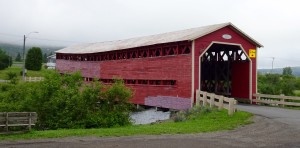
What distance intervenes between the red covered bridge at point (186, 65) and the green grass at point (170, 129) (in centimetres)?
547

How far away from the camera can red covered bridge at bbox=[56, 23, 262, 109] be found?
74.6 feet

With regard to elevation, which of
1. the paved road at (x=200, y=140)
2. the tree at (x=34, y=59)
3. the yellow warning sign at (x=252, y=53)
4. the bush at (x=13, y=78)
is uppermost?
the tree at (x=34, y=59)

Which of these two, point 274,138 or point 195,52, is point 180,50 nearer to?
point 195,52

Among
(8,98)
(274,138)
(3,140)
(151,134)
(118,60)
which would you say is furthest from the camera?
(118,60)

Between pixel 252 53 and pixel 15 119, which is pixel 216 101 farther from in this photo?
pixel 15 119

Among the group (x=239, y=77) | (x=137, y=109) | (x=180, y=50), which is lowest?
(x=137, y=109)

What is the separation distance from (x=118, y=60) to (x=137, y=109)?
195 inches

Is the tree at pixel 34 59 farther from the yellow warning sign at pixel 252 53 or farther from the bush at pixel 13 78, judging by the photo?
the yellow warning sign at pixel 252 53

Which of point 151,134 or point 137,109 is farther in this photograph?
point 137,109

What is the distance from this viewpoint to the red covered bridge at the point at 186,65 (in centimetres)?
2275

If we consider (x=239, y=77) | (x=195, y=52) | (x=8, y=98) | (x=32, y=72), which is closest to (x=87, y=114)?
(x=8, y=98)

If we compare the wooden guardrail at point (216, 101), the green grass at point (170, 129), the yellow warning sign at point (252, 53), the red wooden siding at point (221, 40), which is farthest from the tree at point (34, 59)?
the green grass at point (170, 129)

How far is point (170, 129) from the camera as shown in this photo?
45.3 ft

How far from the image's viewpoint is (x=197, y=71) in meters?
22.5
